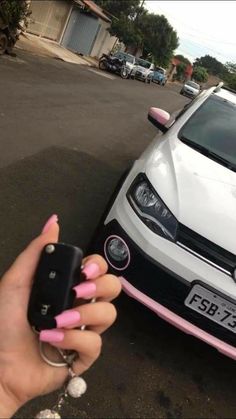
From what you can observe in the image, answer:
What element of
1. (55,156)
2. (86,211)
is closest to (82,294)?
(86,211)

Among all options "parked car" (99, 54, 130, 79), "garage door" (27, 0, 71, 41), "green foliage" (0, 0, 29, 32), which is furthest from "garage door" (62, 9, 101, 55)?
"green foliage" (0, 0, 29, 32)

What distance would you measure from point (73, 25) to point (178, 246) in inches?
1279

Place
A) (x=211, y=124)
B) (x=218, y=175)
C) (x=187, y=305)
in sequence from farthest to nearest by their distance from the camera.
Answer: (x=211, y=124)
(x=218, y=175)
(x=187, y=305)

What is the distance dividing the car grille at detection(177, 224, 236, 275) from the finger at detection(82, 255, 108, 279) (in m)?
1.95

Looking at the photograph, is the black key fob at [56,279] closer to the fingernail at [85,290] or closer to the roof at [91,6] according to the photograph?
the fingernail at [85,290]

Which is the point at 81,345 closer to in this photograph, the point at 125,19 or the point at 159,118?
the point at 159,118

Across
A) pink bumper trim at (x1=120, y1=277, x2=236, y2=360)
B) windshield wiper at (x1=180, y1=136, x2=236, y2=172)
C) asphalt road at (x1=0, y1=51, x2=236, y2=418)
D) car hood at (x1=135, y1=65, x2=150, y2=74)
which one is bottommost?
car hood at (x1=135, y1=65, x2=150, y2=74)

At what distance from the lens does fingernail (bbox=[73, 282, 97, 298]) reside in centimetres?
116

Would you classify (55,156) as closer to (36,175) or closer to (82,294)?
(36,175)

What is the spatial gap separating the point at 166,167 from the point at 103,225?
61cm

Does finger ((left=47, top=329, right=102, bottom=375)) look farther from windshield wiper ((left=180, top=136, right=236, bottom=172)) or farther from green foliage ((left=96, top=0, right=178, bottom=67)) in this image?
green foliage ((left=96, top=0, right=178, bottom=67))

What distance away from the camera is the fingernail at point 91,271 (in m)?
1.19

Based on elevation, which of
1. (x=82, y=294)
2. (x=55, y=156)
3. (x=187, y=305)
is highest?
(x=82, y=294)

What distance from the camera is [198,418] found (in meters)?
3.01
